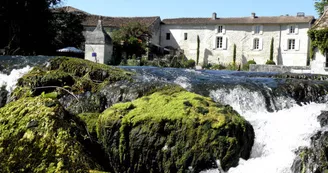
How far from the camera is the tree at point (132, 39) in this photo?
116 feet

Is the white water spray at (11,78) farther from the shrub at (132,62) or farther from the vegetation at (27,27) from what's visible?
the shrub at (132,62)

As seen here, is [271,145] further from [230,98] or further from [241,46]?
[241,46]

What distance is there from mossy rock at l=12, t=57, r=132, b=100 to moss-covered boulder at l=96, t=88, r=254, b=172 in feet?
7.61

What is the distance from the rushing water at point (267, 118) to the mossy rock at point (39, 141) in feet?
6.83

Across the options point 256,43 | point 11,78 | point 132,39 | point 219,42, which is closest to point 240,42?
point 256,43

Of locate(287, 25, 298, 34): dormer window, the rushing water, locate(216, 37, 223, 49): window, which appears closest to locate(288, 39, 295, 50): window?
locate(287, 25, 298, 34): dormer window

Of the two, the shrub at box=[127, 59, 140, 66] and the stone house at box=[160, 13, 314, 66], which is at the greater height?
the stone house at box=[160, 13, 314, 66]

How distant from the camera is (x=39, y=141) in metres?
3.08

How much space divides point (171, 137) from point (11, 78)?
5060mm

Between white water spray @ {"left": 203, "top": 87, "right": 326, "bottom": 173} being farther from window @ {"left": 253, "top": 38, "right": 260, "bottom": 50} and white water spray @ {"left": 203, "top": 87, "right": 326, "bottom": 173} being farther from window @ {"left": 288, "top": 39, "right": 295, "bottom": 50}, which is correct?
window @ {"left": 253, "top": 38, "right": 260, "bottom": 50}

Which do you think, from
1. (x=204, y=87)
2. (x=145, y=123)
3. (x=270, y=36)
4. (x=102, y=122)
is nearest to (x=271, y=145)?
(x=145, y=123)

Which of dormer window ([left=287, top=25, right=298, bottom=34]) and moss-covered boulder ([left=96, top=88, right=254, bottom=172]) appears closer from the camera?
moss-covered boulder ([left=96, top=88, right=254, bottom=172])

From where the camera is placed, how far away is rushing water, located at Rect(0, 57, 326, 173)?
525 cm

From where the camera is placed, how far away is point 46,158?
3.01m
